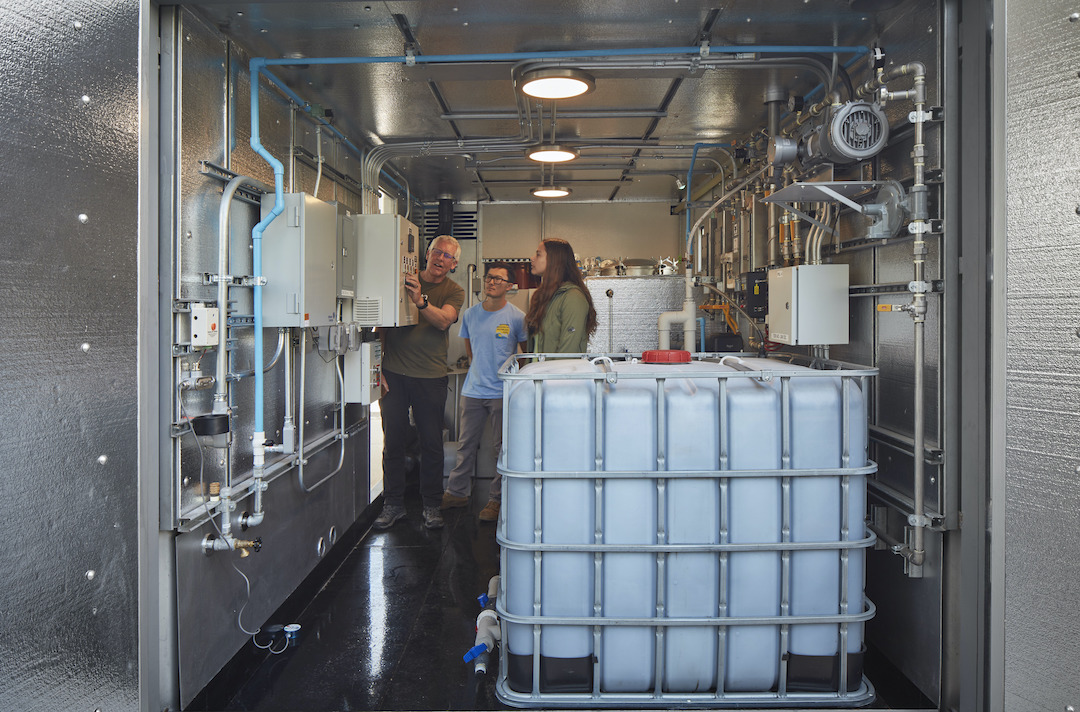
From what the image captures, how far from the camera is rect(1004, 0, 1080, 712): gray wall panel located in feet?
7.14

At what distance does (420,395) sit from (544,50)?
2.72 metres

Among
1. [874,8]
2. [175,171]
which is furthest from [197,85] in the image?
[874,8]

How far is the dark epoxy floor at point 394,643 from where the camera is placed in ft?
9.82

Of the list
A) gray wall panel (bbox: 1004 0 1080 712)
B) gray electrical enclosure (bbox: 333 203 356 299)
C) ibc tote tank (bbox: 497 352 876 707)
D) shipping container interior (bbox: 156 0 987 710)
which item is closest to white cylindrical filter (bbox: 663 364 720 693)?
ibc tote tank (bbox: 497 352 876 707)

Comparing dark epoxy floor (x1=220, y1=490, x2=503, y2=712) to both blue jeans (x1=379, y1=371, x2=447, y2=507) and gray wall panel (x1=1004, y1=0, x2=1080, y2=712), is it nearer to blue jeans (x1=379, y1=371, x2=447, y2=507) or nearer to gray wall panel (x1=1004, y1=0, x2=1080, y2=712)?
blue jeans (x1=379, y1=371, x2=447, y2=507)

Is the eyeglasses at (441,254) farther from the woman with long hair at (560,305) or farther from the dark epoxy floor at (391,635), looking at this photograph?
the dark epoxy floor at (391,635)

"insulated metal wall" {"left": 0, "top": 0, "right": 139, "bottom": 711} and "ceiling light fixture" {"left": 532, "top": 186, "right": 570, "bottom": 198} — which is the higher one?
"ceiling light fixture" {"left": 532, "top": 186, "right": 570, "bottom": 198}

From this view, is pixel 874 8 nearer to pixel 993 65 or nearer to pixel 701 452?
pixel 993 65

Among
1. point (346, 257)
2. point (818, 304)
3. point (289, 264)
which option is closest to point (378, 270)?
point (346, 257)

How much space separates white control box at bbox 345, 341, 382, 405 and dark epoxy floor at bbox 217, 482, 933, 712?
106cm

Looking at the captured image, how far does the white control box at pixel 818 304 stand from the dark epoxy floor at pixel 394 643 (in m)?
1.50

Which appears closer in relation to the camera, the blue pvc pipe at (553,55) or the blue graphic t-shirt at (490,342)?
the blue pvc pipe at (553,55)

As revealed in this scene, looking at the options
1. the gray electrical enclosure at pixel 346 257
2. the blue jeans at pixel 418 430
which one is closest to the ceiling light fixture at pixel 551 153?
the gray electrical enclosure at pixel 346 257

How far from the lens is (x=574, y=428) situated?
8.75ft
